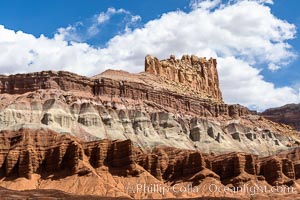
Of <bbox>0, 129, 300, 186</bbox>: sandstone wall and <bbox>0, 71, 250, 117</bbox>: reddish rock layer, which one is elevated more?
<bbox>0, 71, 250, 117</bbox>: reddish rock layer

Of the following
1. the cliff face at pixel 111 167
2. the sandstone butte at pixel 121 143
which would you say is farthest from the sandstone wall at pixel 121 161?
the sandstone butte at pixel 121 143

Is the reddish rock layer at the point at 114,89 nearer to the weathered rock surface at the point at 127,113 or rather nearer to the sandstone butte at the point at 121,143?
the weathered rock surface at the point at 127,113

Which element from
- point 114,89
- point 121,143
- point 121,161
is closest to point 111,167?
point 121,161

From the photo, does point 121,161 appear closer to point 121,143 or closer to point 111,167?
point 111,167

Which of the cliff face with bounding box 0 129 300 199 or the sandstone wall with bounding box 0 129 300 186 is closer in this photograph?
the cliff face with bounding box 0 129 300 199

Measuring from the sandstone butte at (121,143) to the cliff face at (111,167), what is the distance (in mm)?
228

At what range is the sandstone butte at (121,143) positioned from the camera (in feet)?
417

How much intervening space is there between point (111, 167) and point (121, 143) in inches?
240

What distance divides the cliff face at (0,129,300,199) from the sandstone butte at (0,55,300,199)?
0.75 ft

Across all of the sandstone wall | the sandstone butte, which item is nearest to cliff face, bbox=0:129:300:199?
the sandstone wall

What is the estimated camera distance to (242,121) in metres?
193

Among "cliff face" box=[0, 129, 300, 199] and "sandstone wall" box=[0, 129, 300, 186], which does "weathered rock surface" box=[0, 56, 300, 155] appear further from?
"cliff face" box=[0, 129, 300, 199]

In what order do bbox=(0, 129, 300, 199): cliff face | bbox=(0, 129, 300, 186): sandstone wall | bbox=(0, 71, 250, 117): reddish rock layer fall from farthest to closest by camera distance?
1. bbox=(0, 71, 250, 117): reddish rock layer
2. bbox=(0, 129, 300, 186): sandstone wall
3. bbox=(0, 129, 300, 199): cliff face

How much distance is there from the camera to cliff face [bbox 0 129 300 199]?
125 m
